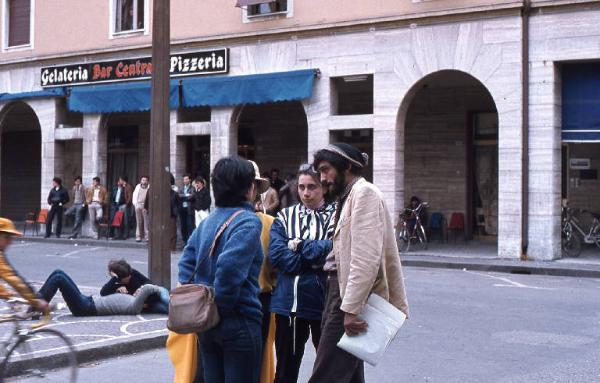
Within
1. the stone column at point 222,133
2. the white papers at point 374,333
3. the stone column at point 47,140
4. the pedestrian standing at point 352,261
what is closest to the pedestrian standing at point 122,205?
the stone column at point 47,140

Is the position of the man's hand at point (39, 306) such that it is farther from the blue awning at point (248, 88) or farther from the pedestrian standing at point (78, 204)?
the pedestrian standing at point (78, 204)

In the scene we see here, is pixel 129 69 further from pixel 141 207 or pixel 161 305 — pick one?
pixel 161 305

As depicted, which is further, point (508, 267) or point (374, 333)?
point (508, 267)

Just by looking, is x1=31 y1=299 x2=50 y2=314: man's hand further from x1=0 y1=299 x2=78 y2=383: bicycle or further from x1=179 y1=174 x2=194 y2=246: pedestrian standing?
x1=179 y1=174 x2=194 y2=246: pedestrian standing

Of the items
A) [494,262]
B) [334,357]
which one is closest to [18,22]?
[494,262]

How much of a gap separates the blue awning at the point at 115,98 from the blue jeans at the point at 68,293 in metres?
13.3

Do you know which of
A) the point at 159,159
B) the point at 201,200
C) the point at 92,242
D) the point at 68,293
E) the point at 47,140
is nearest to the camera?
the point at 68,293

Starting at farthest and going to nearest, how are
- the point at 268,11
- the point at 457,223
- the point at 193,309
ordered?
the point at 457,223 → the point at 268,11 → the point at 193,309

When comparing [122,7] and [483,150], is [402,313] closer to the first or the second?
[483,150]

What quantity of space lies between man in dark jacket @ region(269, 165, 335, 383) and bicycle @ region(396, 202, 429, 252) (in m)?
13.6

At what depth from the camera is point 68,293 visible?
973cm

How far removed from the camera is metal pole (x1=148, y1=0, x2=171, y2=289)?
428 inches

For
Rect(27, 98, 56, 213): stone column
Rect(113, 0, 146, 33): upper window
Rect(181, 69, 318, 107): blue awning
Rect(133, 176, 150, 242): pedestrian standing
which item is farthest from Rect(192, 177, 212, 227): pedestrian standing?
Rect(27, 98, 56, 213): stone column

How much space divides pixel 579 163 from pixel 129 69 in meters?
12.6
